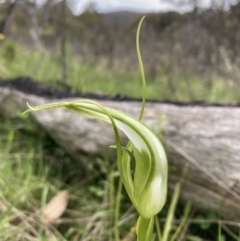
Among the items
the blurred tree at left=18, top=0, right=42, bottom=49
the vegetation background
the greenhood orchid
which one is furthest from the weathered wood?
the blurred tree at left=18, top=0, right=42, bottom=49

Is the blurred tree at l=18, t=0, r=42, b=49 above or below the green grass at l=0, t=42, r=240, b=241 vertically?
below

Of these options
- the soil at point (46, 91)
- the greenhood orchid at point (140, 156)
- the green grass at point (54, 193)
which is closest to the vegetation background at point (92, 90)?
the green grass at point (54, 193)

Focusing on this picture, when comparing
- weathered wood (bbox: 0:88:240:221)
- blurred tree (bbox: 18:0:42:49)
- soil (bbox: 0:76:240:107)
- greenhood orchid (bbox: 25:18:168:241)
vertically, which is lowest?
blurred tree (bbox: 18:0:42:49)

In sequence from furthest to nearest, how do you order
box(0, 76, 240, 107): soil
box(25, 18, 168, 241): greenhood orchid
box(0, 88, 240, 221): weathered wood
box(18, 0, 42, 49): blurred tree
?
box(18, 0, 42, 49): blurred tree → box(0, 76, 240, 107): soil → box(0, 88, 240, 221): weathered wood → box(25, 18, 168, 241): greenhood orchid

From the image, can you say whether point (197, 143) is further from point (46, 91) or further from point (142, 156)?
point (46, 91)

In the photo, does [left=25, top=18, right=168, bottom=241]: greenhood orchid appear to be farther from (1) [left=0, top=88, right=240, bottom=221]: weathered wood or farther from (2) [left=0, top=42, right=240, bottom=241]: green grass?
(1) [left=0, top=88, right=240, bottom=221]: weathered wood

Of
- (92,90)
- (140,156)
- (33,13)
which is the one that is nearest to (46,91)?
(92,90)

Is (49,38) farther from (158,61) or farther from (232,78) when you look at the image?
(232,78)
